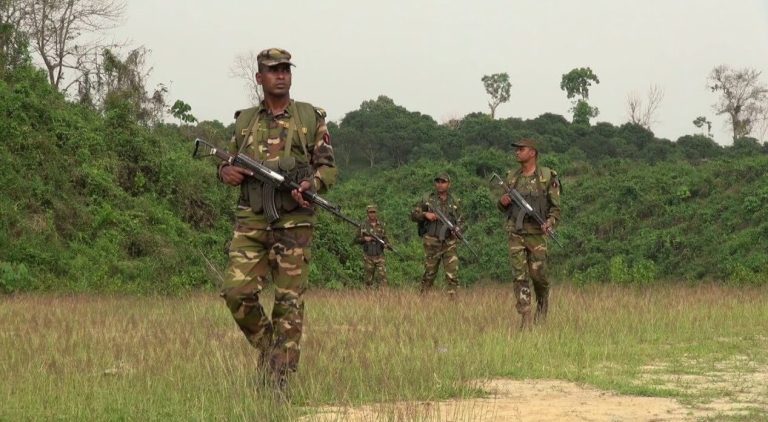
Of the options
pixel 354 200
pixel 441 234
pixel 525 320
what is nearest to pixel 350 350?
pixel 525 320

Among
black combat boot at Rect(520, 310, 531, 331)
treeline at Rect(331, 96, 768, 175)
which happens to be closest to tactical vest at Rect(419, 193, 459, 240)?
black combat boot at Rect(520, 310, 531, 331)

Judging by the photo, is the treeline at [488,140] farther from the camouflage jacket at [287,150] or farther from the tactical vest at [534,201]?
the camouflage jacket at [287,150]

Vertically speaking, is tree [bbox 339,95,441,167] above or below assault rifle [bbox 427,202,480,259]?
above

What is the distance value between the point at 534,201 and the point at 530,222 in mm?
231

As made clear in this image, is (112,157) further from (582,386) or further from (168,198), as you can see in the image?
(582,386)

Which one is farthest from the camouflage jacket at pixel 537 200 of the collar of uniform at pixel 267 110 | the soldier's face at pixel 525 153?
the collar of uniform at pixel 267 110

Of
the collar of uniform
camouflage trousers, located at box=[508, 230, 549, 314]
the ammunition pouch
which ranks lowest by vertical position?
the ammunition pouch

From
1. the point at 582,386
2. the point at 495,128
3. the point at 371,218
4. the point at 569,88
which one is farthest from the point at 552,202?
the point at 569,88

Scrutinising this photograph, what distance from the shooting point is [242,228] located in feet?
19.7

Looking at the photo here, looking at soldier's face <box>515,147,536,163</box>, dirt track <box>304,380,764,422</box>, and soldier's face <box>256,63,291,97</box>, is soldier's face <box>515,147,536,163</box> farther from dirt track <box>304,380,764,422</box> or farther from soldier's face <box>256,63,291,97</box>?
soldier's face <box>256,63,291,97</box>

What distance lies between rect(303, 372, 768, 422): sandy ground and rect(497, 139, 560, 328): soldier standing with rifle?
3.64 m

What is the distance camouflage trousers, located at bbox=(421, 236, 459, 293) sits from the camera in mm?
14734

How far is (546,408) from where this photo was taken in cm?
573

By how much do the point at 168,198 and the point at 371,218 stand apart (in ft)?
18.0
